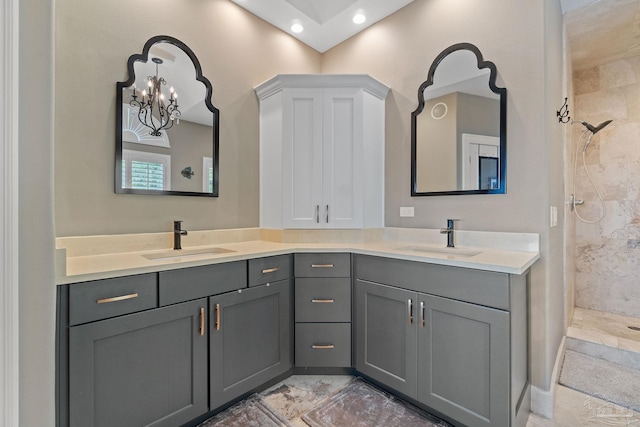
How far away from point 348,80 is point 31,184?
2132 mm

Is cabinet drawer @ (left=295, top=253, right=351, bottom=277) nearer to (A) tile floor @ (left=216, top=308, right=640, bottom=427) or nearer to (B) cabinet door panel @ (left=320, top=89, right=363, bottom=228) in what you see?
(B) cabinet door panel @ (left=320, top=89, right=363, bottom=228)

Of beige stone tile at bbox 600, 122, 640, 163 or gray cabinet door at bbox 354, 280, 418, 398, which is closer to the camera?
gray cabinet door at bbox 354, 280, 418, 398

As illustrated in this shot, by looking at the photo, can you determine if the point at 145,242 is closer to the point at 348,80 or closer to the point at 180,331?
the point at 180,331

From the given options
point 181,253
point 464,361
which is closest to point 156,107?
point 181,253

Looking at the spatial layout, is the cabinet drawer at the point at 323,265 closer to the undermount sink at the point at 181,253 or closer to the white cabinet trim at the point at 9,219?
the undermount sink at the point at 181,253

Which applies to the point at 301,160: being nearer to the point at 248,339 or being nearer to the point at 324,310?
the point at 324,310

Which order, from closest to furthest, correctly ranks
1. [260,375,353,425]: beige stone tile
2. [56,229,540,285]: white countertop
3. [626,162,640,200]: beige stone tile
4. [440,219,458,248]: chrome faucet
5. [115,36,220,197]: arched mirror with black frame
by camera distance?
[56,229,540,285]: white countertop, [260,375,353,425]: beige stone tile, [115,36,220,197]: arched mirror with black frame, [440,219,458,248]: chrome faucet, [626,162,640,200]: beige stone tile

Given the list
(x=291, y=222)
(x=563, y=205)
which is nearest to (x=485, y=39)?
(x=563, y=205)

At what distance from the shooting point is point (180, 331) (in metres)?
A: 1.50

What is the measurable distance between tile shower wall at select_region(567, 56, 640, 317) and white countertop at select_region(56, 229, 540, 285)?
1.71m

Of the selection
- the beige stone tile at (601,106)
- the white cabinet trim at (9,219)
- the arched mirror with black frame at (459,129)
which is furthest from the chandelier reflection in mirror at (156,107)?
the beige stone tile at (601,106)

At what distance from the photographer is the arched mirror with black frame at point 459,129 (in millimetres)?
1970

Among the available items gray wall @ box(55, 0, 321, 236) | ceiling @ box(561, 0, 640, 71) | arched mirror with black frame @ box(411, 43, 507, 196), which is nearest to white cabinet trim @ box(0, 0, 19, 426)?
gray wall @ box(55, 0, 321, 236)

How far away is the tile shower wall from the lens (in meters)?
2.80
